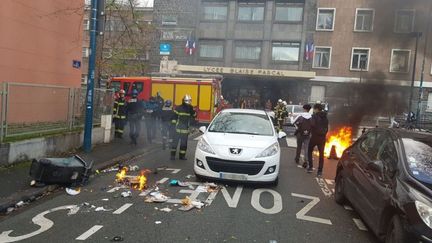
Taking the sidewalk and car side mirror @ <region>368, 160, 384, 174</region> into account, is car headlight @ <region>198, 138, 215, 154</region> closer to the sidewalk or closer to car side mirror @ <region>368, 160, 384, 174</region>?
the sidewalk

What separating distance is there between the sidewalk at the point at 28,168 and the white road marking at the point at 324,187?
15.3 ft

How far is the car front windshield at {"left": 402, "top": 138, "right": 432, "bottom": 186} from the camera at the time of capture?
476cm

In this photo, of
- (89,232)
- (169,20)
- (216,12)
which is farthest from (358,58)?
(89,232)

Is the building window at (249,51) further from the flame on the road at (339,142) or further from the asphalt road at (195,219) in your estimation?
the asphalt road at (195,219)

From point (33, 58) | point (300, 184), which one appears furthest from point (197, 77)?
point (300, 184)

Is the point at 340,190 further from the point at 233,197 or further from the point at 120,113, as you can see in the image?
the point at 120,113

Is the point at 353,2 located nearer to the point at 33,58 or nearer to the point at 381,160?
the point at 33,58

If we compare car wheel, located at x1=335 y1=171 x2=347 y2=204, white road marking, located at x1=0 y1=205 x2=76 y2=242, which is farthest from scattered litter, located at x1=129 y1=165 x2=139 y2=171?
car wheel, located at x1=335 y1=171 x2=347 y2=204

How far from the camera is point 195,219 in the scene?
5.89 metres

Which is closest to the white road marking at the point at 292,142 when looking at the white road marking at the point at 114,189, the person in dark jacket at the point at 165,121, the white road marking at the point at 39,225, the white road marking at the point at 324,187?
the person in dark jacket at the point at 165,121

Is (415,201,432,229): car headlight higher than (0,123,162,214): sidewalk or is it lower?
higher

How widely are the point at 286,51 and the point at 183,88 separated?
15.7 metres

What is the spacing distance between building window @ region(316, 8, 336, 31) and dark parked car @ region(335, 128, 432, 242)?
99.0ft

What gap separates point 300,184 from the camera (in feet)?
28.7
